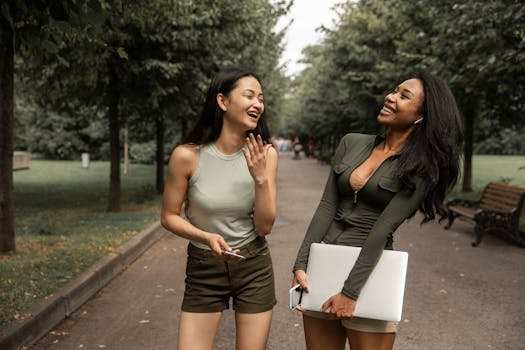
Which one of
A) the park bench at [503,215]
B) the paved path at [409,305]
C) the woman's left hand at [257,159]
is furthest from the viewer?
the park bench at [503,215]

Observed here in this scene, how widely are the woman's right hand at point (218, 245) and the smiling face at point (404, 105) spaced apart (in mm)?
919

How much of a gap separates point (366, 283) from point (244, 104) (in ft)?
3.14

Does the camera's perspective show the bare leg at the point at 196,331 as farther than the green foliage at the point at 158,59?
No


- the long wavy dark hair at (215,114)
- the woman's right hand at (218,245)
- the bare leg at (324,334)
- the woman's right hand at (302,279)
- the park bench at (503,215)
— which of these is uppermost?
the long wavy dark hair at (215,114)

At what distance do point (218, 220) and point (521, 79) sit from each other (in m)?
10.4

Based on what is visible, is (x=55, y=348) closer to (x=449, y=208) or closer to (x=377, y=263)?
(x=377, y=263)

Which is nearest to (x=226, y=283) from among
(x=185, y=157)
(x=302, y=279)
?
(x=302, y=279)

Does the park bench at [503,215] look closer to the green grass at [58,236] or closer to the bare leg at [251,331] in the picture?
the green grass at [58,236]

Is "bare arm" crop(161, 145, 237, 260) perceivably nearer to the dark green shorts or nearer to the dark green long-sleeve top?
the dark green shorts

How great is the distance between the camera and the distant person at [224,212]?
2.51 meters

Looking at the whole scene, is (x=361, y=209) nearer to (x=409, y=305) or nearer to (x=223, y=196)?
(x=223, y=196)

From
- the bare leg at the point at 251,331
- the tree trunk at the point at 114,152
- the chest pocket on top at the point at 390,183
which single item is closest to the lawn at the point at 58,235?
the tree trunk at the point at 114,152

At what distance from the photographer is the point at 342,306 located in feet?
7.80

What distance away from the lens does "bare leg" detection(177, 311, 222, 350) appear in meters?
2.50
